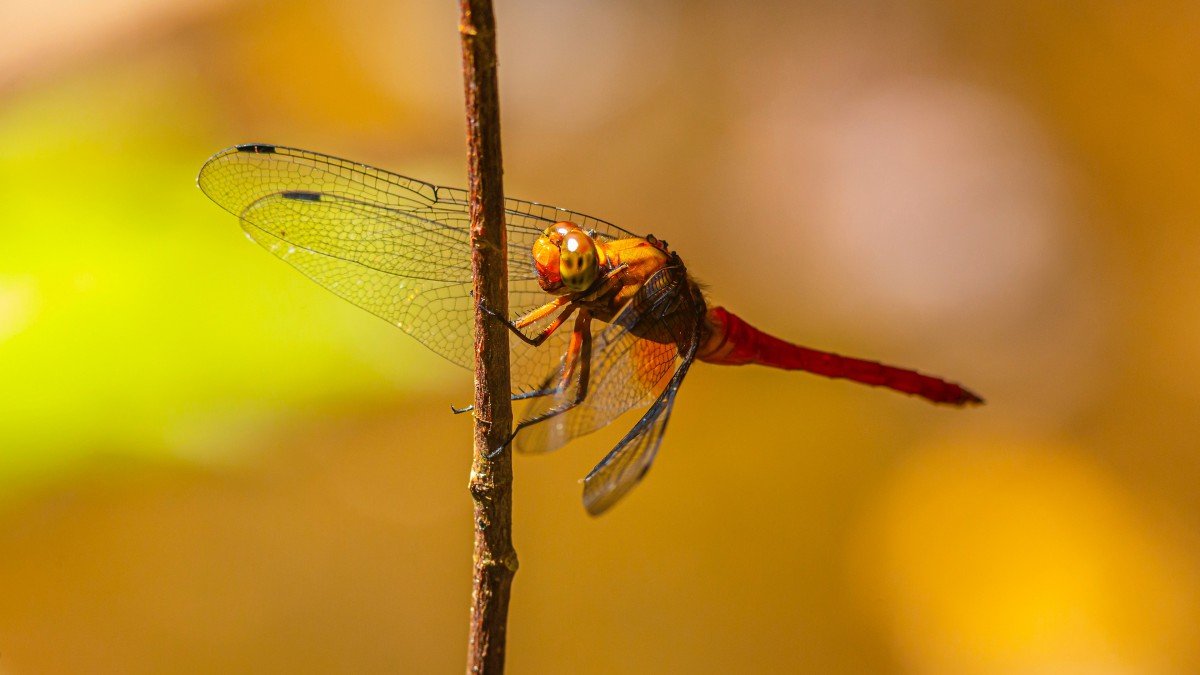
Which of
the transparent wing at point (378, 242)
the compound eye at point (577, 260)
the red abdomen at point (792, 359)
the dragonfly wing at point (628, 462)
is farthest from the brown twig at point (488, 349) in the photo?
the red abdomen at point (792, 359)

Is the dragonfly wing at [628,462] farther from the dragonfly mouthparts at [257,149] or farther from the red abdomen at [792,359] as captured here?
the dragonfly mouthparts at [257,149]

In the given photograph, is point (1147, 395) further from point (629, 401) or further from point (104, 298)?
point (104, 298)

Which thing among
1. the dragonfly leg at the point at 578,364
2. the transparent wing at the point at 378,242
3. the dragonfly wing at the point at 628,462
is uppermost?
the transparent wing at the point at 378,242

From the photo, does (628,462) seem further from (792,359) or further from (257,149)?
(257,149)

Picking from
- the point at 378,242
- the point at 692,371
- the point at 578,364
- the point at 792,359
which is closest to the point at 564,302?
the point at 578,364

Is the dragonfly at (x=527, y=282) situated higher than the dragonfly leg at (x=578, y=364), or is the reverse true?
the dragonfly at (x=527, y=282)

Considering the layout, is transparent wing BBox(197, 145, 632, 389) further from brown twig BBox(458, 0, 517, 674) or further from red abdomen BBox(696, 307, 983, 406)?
brown twig BBox(458, 0, 517, 674)

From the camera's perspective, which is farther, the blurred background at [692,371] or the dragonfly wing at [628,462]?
the blurred background at [692,371]
